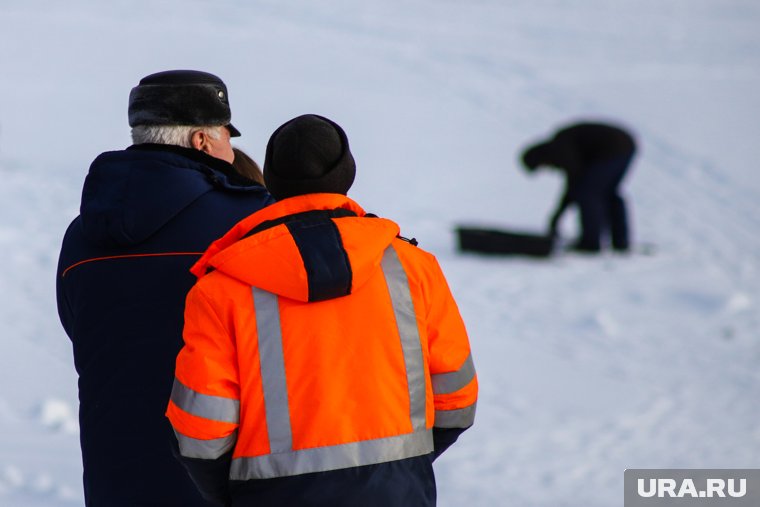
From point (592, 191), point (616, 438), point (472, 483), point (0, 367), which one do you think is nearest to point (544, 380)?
point (616, 438)

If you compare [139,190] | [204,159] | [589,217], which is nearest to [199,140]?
[204,159]

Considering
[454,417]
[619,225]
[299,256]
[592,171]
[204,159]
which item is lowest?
[619,225]

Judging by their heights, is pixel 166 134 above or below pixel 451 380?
above

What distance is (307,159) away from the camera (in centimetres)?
161

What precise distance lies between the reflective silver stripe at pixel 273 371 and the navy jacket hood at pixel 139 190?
317 millimetres

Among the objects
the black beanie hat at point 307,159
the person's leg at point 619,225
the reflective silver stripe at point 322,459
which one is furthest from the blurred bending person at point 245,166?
the person's leg at point 619,225

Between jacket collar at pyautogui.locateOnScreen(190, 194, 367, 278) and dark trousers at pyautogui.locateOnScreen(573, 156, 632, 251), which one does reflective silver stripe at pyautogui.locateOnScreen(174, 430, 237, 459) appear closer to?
jacket collar at pyautogui.locateOnScreen(190, 194, 367, 278)

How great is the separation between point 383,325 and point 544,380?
3168mm

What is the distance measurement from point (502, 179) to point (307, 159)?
24.8ft

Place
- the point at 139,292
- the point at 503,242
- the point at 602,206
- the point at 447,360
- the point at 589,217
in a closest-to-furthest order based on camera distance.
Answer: the point at 447,360 → the point at 139,292 → the point at 503,242 → the point at 589,217 → the point at 602,206

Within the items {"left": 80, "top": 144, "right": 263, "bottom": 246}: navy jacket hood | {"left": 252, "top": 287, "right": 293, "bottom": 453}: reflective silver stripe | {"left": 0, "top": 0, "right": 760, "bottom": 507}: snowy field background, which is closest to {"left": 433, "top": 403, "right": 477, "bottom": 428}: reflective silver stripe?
{"left": 252, "top": 287, "right": 293, "bottom": 453}: reflective silver stripe

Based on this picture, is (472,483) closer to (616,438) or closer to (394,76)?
(616,438)

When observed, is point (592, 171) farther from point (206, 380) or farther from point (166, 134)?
point (206, 380)

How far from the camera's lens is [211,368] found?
1.55 metres
